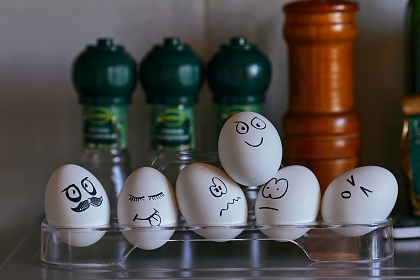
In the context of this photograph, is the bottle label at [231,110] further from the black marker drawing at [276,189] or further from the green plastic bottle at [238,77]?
the black marker drawing at [276,189]

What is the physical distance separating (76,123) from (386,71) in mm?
544

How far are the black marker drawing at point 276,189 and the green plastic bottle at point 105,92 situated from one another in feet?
0.99

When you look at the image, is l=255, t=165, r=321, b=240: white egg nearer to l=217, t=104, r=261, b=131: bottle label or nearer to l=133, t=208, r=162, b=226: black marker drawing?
l=133, t=208, r=162, b=226: black marker drawing

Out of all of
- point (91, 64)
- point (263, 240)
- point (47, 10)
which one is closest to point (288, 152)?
point (263, 240)

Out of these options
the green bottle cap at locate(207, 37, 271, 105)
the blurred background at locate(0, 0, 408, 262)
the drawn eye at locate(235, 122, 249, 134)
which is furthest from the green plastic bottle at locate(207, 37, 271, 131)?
the drawn eye at locate(235, 122, 249, 134)

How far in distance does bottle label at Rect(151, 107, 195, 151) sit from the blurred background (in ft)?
0.37

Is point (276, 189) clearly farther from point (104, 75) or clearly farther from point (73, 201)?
point (104, 75)

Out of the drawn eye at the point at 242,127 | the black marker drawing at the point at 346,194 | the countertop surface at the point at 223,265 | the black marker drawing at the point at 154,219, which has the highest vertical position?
the drawn eye at the point at 242,127

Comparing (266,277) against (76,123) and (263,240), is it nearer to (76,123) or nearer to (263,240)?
(263,240)

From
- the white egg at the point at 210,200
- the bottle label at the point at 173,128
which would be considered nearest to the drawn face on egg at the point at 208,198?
the white egg at the point at 210,200

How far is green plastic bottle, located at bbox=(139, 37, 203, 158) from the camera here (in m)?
0.96

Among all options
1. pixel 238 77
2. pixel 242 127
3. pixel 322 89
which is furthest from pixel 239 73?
pixel 242 127

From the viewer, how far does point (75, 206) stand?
0.74 m

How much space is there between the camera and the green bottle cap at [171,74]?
954 millimetres
